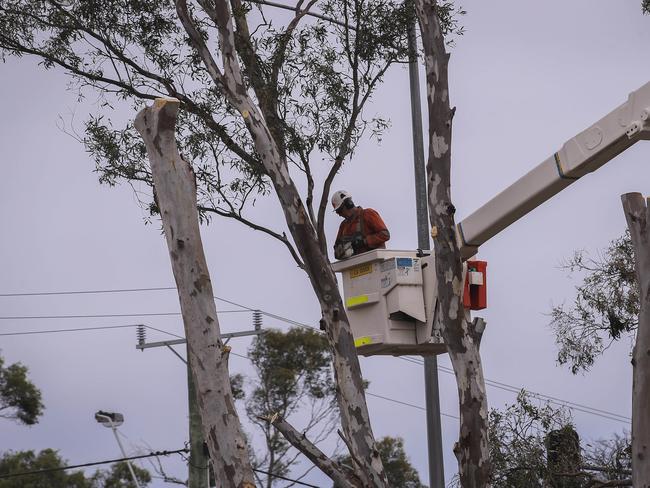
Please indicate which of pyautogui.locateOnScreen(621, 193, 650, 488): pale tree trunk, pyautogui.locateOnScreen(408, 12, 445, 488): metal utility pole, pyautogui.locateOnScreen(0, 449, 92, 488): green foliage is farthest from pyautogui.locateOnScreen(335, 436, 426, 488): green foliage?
pyautogui.locateOnScreen(621, 193, 650, 488): pale tree trunk

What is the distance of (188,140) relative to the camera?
1472cm

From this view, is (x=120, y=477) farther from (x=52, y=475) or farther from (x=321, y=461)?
(x=321, y=461)

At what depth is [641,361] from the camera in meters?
7.16

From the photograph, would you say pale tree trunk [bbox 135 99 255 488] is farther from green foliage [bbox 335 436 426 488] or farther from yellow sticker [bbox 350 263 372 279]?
green foliage [bbox 335 436 426 488]

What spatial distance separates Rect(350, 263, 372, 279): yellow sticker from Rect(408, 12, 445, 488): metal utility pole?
2.16 meters

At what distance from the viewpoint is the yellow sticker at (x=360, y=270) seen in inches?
430

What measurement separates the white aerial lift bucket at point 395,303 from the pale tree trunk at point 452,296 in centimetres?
54

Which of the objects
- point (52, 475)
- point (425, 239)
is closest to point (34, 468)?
point (52, 475)

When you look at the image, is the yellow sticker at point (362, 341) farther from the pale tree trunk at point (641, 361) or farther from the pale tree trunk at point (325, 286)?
the pale tree trunk at point (641, 361)

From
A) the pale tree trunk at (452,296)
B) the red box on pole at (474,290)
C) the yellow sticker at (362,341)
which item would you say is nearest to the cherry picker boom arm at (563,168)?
the red box on pole at (474,290)

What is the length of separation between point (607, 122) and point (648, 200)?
2399 millimetres

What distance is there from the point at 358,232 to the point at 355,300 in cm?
63

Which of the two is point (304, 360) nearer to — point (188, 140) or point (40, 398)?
point (40, 398)

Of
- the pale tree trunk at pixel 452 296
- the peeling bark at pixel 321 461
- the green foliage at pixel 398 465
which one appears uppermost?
the green foliage at pixel 398 465
